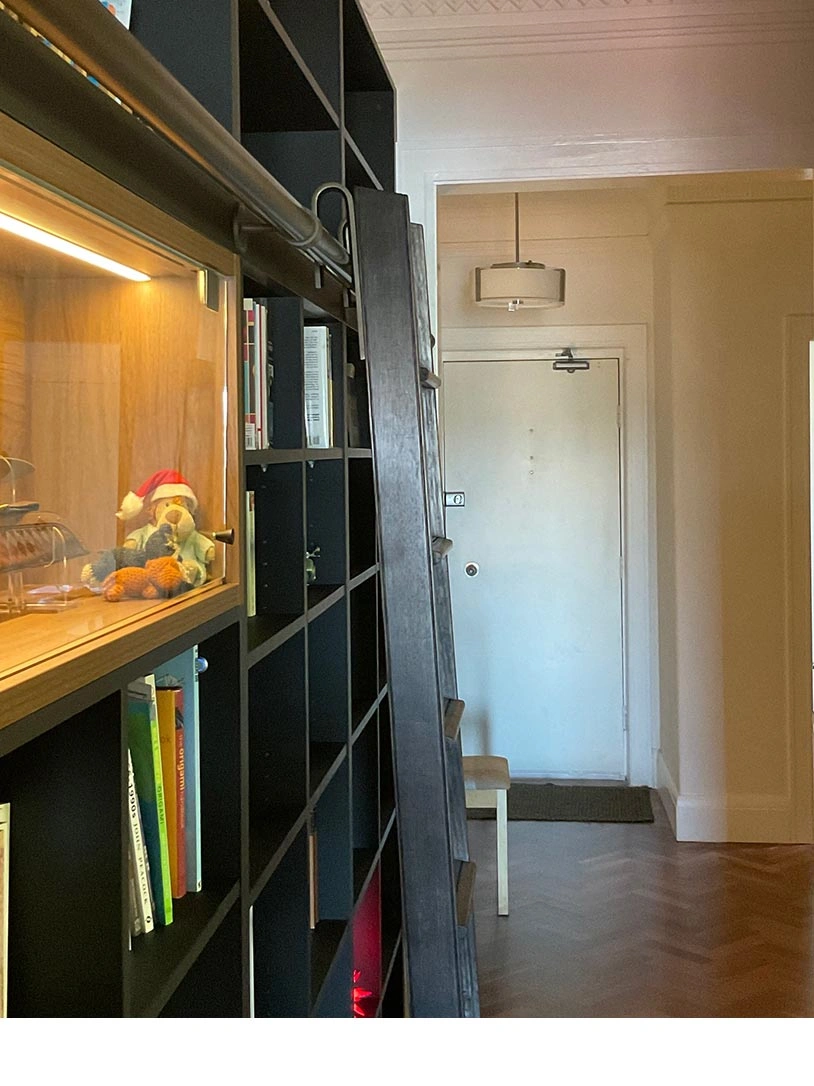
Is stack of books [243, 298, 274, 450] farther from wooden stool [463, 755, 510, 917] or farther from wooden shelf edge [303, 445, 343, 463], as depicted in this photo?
wooden stool [463, 755, 510, 917]

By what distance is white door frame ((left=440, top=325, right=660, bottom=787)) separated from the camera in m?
6.07

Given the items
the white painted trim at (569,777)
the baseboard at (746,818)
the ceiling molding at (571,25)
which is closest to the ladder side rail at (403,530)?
the ceiling molding at (571,25)

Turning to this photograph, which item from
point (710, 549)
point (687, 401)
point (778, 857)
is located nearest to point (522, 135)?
point (687, 401)

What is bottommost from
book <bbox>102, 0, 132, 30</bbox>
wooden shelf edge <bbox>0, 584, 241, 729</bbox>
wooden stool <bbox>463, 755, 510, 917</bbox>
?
wooden stool <bbox>463, 755, 510, 917</bbox>

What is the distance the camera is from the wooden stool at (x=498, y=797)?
442 cm

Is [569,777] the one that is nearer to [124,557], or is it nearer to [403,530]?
[403,530]

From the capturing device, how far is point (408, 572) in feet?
5.70

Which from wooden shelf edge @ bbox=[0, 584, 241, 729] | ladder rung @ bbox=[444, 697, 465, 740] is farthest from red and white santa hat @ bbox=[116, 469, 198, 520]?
ladder rung @ bbox=[444, 697, 465, 740]

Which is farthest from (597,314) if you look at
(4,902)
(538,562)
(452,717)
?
(4,902)

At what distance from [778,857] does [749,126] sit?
3061 millimetres

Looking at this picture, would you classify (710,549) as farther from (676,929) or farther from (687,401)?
(676,929)

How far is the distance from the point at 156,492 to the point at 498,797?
3462mm

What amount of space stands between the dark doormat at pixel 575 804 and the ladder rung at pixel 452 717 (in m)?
3.88

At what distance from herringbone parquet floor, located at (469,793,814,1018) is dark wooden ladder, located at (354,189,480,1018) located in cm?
168
